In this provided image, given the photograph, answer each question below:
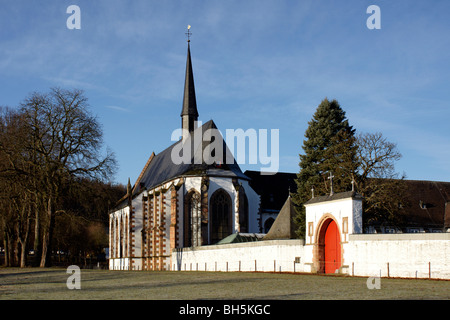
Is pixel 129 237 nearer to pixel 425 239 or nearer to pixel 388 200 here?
pixel 388 200

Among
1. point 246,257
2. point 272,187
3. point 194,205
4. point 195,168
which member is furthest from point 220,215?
point 272,187

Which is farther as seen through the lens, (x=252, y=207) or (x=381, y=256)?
(x=252, y=207)

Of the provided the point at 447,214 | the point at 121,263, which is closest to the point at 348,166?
the point at 447,214

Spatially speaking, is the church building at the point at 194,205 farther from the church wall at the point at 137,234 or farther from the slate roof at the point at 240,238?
the slate roof at the point at 240,238

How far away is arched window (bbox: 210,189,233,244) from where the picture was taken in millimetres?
46312

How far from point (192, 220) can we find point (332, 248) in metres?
21.7

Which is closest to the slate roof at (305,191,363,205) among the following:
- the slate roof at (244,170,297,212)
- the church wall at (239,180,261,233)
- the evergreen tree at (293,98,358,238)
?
the evergreen tree at (293,98,358,238)

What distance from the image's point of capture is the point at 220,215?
153 ft

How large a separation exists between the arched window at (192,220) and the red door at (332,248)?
2026 cm

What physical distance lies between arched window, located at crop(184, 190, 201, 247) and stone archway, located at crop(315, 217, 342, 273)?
19989 millimetres

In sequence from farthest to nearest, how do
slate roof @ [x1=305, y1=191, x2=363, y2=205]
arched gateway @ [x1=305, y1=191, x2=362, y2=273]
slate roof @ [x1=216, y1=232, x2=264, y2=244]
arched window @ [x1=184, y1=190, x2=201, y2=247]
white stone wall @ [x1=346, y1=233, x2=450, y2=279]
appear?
arched window @ [x1=184, y1=190, x2=201, y2=247]
slate roof @ [x1=216, y1=232, x2=264, y2=244]
arched gateway @ [x1=305, y1=191, x2=362, y2=273]
slate roof @ [x1=305, y1=191, x2=363, y2=205]
white stone wall @ [x1=346, y1=233, x2=450, y2=279]

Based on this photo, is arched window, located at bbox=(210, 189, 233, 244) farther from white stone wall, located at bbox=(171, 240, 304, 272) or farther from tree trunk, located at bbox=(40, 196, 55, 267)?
tree trunk, located at bbox=(40, 196, 55, 267)

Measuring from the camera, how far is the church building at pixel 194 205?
152ft

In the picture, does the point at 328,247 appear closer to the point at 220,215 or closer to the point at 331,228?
the point at 331,228
